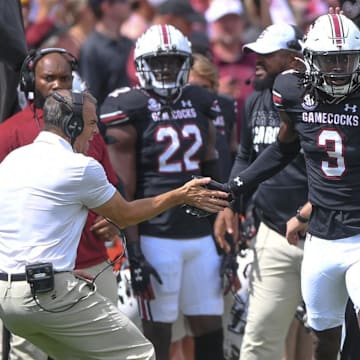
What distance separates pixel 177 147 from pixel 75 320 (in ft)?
5.05

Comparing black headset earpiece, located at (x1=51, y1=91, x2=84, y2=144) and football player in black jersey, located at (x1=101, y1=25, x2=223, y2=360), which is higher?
black headset earpiece, located at (x1=51, y1=91, x2=84, y2=144)

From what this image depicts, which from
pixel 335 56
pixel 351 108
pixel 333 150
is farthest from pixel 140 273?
pixel 335 56

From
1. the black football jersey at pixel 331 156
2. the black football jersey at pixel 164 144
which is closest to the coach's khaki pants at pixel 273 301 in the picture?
the black football jersey at pixel 164 144

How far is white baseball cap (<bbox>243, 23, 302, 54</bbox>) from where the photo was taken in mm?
6047

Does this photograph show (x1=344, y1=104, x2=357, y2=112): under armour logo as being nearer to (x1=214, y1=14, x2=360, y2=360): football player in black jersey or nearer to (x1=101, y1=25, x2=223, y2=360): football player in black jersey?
(x1=214, y1=14, x2=360, y2=360): football player in black jersey

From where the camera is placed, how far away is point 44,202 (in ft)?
15.8

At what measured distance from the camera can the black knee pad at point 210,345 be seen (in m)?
6.12

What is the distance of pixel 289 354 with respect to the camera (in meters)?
6.68

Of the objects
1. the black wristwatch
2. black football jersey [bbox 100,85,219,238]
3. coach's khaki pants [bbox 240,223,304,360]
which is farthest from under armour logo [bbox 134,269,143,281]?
the black wristwatch

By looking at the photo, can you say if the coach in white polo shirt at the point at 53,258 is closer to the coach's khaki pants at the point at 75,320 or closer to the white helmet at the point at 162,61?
the coach's khaki pants at the point at 75,320

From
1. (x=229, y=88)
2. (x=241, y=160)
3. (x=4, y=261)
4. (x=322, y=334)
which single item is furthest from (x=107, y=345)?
(x=229, y=88)

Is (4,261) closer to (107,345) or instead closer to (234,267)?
(107,345)

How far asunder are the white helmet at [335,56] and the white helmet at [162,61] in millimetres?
1116

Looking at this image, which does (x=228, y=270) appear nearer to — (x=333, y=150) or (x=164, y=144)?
(x=164, y=144)
